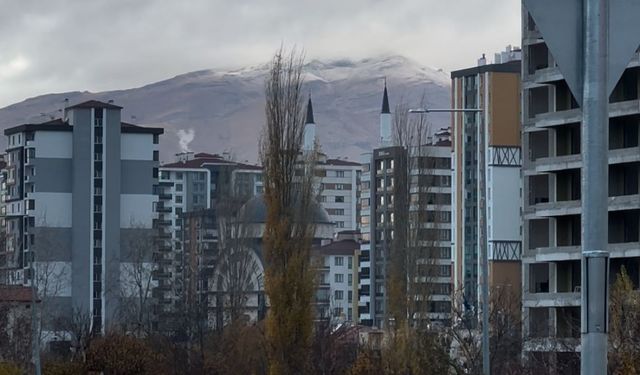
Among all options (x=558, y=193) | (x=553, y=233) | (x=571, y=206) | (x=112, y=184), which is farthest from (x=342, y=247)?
(x=571, y=206)

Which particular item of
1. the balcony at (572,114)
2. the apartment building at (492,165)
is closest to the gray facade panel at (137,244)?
the apartment building at (492,165)

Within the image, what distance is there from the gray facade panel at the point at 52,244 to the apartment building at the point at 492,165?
34.6 m

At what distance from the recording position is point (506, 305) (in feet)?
218

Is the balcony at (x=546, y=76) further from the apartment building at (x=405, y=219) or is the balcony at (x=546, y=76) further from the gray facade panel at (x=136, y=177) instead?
the gray facade panel at (x=136, y=177)

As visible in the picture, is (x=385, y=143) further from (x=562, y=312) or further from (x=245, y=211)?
(x=562, y=312)

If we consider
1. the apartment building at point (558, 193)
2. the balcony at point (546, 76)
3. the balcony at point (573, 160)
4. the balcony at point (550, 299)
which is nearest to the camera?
the balcony at point (573, 160)

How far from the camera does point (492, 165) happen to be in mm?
120125

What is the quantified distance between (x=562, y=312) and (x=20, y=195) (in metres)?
101

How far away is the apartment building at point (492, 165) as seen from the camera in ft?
372

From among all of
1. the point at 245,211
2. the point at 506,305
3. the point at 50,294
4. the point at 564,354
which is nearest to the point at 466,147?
the point at 245,211

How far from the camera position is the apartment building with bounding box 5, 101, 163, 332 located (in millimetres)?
141875

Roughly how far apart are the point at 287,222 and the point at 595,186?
46895 millimetres

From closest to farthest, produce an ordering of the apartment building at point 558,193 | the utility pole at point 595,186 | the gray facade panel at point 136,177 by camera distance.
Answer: the utility pole at point 595,186, the apartment building at point 558,193, the gray facade panel at point 136,177

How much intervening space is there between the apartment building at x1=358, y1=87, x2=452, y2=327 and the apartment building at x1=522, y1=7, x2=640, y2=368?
14.7 feet
